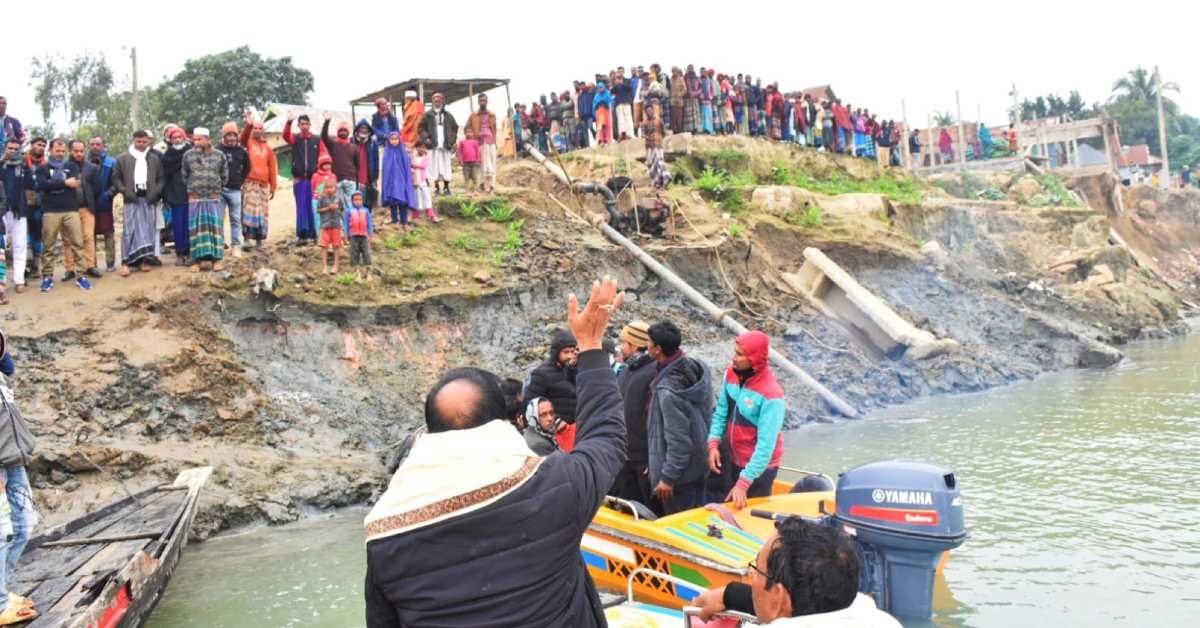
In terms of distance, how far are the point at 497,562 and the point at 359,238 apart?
11133 millimetres

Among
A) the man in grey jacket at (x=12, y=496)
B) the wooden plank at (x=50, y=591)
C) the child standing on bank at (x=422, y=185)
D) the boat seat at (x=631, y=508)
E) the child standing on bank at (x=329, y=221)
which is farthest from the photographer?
→ the child standing on bank at (x=422, y=185)

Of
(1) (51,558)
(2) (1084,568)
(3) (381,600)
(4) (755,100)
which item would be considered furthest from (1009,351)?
(3) (381,600)

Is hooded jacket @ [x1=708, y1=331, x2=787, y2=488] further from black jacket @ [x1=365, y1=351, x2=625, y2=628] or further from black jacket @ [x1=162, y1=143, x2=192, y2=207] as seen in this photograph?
black jacket @ [x1=162, y1=143, x2=192, y2=207]

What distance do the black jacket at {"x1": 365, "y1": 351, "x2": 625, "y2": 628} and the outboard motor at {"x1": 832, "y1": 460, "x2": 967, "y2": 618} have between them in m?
3.31

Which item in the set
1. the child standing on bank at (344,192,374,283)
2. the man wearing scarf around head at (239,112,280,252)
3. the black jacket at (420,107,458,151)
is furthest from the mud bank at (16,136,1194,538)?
the black jacket at (420,107,458,151)

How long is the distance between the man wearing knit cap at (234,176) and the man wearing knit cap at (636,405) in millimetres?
7654

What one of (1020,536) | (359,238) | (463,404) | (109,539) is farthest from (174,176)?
(463,404)

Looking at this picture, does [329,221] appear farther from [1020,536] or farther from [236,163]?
[1020,536]

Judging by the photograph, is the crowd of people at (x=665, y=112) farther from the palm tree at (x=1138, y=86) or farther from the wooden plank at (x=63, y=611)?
the palm tree at (x=1138, y=86)

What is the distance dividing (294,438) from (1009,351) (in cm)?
1327

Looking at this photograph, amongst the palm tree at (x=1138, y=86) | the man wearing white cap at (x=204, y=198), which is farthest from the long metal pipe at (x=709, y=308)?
the palm tree at (x=1138, y=86)

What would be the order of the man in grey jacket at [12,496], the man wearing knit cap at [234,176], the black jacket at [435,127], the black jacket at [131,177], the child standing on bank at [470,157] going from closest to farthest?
the man in grey jacket at [12,496] → the black jacket at [131,177] → the man wearing knit cap at [234,176] → the black jacket at [435,127] → the child standing on bank at [470,157]

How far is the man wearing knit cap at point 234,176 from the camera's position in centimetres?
1254

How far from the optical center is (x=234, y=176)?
12578 mm
